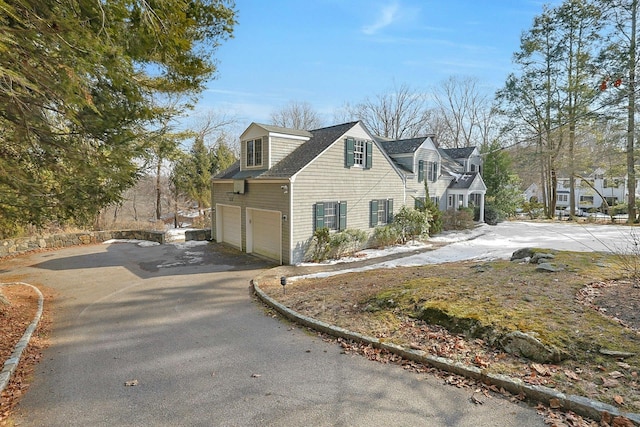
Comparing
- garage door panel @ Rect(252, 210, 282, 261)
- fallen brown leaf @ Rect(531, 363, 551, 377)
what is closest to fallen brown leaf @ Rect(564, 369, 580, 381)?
fallen brown leaf @ Rect(531, 363, 551, 377)

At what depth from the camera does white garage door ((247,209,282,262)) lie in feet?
42.1

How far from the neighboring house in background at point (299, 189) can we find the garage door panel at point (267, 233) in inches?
1.6

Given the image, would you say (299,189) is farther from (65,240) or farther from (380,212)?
(65,240)

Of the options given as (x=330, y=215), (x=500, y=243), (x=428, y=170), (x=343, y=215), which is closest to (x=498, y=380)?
(x=330, y=215)

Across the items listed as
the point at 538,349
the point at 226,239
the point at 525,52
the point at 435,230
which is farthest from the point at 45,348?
the point at 525,52

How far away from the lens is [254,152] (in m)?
14.4

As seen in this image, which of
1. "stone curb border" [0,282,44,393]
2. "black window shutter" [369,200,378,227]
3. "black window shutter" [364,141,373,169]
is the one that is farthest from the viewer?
"black window shutter" [369,200,378,227]

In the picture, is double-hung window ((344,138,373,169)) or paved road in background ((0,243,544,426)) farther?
double-hung window ((344,138,373,169))

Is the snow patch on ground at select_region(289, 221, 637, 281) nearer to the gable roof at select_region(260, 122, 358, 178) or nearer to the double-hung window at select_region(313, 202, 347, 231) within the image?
the double-hung window at select_region(313, 202, 347, 231)

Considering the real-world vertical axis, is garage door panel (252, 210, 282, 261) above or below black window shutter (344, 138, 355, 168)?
below

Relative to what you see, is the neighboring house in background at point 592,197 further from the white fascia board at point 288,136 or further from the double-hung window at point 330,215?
the white fascia board at point 288,136

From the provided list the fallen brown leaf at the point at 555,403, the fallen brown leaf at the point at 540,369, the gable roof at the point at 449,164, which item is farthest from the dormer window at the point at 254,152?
the gable roof at the point at 449,164

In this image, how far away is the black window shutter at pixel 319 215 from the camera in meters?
12.9

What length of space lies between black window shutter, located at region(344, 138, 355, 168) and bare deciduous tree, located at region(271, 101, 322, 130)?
24456 mm
